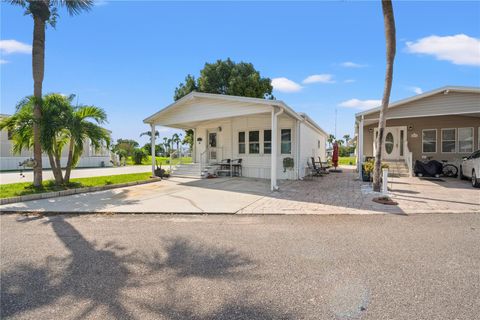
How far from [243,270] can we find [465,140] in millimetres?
16367

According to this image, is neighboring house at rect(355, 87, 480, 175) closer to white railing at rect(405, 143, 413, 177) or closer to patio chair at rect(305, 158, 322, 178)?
white railing at rect(405, 143, 413, 177)

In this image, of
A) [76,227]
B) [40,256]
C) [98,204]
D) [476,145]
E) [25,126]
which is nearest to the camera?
[40,256]

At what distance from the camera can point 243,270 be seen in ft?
10.3

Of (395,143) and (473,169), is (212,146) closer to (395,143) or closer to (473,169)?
(395,143)

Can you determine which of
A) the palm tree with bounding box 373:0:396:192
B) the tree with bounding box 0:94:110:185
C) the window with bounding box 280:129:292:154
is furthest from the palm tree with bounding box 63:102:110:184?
the palm tree with bounding box 373:0:396:192

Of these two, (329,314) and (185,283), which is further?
(185,283)

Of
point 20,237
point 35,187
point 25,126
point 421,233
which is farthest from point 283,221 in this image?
point 25,126

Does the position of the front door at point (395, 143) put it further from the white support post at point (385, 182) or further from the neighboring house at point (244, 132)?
the white support post at point (385, 182)

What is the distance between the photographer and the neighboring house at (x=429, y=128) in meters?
10.5

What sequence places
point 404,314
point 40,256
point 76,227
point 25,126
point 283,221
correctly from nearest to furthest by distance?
point 404,314
point 40,256
point 76,227
point 283,221
point 25,126

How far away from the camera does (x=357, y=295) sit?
8.40ft

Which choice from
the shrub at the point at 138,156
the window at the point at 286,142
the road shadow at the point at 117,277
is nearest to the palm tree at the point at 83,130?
the road shadow at the point at 117,277

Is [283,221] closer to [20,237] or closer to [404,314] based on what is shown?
[404,314]

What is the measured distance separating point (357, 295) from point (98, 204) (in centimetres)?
690
